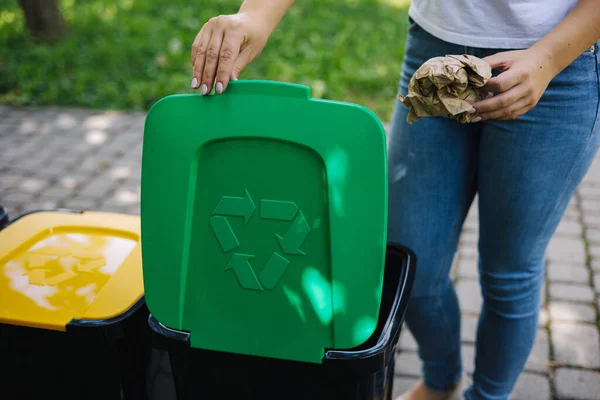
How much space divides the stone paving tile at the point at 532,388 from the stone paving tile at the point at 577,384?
0.13 ft

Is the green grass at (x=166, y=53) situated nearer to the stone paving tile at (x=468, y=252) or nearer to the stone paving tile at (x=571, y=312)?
the stone paving tile at (x=468, y=252)

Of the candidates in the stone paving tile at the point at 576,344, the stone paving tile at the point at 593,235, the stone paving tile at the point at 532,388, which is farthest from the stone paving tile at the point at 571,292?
the stone paving tile at the point at 532,388

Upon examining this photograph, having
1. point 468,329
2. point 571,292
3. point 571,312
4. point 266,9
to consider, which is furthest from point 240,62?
point 571,292

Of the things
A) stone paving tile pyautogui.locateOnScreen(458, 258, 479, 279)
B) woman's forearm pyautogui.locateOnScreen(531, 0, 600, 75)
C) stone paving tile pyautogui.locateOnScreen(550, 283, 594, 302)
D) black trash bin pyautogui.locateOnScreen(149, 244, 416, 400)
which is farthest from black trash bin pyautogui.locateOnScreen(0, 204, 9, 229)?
stone paving tile pyautogui.locateOnScreen(550, 283, 594, 302)

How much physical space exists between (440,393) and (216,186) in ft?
4.09

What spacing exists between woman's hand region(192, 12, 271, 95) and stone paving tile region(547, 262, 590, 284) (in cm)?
229

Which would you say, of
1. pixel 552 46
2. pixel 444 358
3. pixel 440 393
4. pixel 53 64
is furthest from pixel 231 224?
pixel 53 64

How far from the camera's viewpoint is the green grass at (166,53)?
5461 millimetres

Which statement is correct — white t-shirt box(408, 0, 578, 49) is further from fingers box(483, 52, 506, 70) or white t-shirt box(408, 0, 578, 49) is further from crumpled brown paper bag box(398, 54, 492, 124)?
crumpled brown paper bag box(398, 54, 492, 124)

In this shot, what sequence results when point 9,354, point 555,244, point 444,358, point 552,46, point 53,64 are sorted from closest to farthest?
1. point 552,46
2. point 9,354
3. point 444,358
4. point 555,244
5. point 53,64

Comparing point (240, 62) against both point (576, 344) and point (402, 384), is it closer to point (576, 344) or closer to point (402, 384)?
point (402, 384)

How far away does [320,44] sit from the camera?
21.2 ft

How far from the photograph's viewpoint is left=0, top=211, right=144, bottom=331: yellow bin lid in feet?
5.14

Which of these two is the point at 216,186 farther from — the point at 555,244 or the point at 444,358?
the point at 555,244
